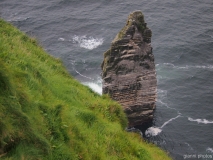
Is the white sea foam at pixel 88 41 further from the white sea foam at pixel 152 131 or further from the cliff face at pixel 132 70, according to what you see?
the white sea foam at pixel 152 131

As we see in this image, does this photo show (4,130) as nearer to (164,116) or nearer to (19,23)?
(164,116)

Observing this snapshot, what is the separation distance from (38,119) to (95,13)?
254ft

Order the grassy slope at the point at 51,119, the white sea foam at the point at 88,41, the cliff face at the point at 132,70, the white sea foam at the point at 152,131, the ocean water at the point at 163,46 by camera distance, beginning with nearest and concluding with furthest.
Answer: the grassy slope at the point at 51,119, the cliff face at the point at 132,70, the white sea foam at the point at 152,131, the ocean water at the point at 163,46, the white sea foam at the point at 88,41

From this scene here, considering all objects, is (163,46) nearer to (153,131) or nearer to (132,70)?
(153,131)

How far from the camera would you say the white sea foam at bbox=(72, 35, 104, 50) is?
76.2m

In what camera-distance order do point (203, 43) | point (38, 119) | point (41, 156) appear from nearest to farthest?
point (41, 156) → point (38, 119) → point (203, 43)

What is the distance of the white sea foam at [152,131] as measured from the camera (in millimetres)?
54434

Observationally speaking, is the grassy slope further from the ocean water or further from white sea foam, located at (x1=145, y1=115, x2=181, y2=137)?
white sea foam, located at (x1=145, y1=115, x2=181, y2=137)

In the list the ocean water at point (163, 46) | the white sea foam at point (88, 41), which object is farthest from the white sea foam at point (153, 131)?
the white sea foam at point (88, 41)

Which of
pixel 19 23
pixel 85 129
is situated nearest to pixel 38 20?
pixel 19 23

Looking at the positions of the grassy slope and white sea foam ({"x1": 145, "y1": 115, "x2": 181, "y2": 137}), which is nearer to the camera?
the grassy slope

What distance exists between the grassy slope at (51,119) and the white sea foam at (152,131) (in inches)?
1313

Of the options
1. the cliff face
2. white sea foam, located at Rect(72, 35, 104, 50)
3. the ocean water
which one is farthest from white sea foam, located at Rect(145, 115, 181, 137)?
white sea foam, located at Rect(72, 35, 104, 50)

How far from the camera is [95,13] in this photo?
3472 inches
